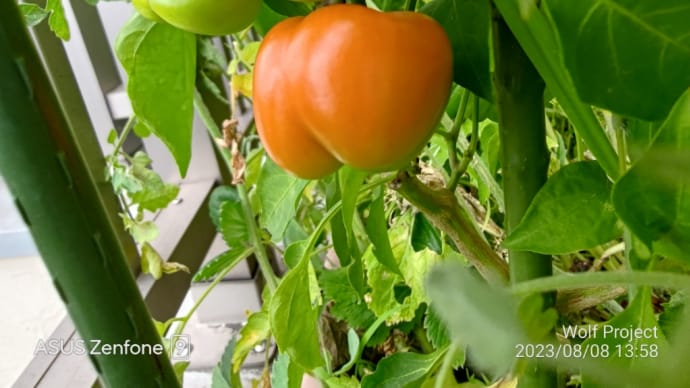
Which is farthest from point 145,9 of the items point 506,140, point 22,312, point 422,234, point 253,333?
point 22,312

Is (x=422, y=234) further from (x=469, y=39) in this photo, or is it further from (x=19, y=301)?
(x=19, y=301)

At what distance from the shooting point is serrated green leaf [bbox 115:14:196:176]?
248 millimetres

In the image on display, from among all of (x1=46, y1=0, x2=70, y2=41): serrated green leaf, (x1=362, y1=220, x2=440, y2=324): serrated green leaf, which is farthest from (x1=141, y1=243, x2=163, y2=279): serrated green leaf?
(x1=46, y1=0, x2=70, y2=41): serrated green leaf

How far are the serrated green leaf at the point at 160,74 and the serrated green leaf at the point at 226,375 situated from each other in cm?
35

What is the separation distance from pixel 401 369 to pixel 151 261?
0.39 metres

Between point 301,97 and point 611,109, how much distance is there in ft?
0.32

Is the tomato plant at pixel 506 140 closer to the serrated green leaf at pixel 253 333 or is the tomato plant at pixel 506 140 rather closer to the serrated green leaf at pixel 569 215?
A: the serrated green leaf at pixel 569 215

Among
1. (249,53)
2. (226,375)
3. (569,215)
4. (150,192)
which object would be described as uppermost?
(569,215)

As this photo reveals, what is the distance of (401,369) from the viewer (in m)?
0.33

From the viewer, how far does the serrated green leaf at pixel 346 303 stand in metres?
0.60

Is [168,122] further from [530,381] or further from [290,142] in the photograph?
[530,381]

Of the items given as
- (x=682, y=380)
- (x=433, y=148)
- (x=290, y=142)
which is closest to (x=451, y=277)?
(x=682, y=380)

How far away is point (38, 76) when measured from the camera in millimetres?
173

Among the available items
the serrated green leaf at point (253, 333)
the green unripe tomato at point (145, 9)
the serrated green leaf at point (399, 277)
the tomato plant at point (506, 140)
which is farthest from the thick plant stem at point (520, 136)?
the serrated green leaf at point (253, 333)
